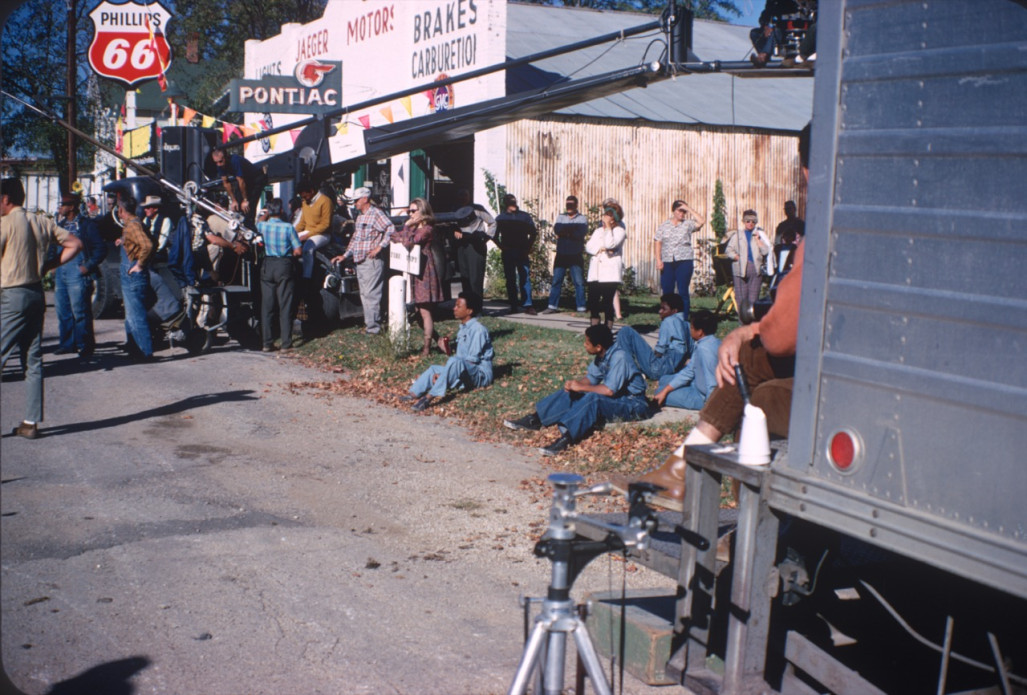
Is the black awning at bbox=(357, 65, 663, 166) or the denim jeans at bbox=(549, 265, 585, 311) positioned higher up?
the black awning at bbox=(357, 65, 663, 166)

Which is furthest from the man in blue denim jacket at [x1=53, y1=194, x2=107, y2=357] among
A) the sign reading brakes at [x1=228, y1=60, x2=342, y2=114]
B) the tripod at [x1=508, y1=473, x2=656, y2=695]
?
the tripod at [x1=508, y1=473, x2=656, y2=695]

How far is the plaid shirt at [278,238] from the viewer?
14297 millimetres

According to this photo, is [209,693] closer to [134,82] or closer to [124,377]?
[124,377]

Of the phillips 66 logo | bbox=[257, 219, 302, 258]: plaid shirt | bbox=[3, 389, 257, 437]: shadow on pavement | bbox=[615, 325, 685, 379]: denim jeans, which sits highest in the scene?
the phillips 66 logo

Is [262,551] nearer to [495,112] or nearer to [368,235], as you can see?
[495,112]

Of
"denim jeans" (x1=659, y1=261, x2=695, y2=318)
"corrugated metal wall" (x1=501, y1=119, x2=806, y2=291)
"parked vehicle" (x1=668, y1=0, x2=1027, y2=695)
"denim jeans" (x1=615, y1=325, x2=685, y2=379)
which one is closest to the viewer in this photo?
"parked vehicle" (x1=668, y1=0, x2=1027, y2=695)

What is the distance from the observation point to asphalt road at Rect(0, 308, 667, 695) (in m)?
4.80

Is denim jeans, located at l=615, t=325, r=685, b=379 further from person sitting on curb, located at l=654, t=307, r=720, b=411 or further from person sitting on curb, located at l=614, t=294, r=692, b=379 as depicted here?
person sitting on curb, located at l=654, t=307, r=720, b=411

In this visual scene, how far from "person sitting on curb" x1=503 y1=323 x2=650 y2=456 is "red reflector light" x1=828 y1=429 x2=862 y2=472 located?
5.94 metres

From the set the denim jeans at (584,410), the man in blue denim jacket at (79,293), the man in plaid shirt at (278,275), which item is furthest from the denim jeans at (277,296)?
the denim jeans at (584,410)

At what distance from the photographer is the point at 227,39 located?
158 ft

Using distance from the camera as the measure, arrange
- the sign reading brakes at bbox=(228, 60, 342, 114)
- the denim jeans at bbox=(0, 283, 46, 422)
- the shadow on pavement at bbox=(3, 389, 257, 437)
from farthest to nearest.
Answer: the sign reading brakes at bbox=(228, 60, 342, 114), the shadow on pavement at bbox=(3, 389, 257, 437), the denim jeans at bbox=(0, 283, 46, 422)

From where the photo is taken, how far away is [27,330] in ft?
29.6

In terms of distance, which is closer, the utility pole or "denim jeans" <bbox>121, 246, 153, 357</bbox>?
"denim jeans" <bbox>121, 246, 153, 357</bbox>
